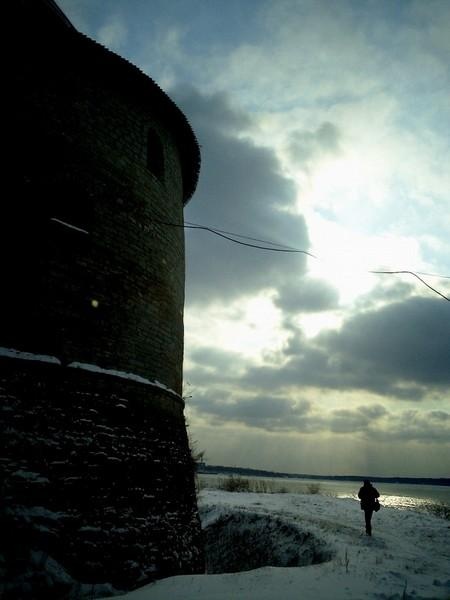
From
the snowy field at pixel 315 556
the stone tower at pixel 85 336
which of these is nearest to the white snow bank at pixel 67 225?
the stone tower at pixel 85 336

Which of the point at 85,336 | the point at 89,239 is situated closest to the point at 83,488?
the point at 85,336

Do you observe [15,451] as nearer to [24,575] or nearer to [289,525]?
[24,575]

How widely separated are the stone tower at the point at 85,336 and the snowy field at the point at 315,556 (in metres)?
0.93

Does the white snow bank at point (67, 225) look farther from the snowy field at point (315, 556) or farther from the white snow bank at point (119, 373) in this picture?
the snowy field at point (315, 556)

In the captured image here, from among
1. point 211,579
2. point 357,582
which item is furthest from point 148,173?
point 357,582

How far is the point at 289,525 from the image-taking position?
11.3 metres

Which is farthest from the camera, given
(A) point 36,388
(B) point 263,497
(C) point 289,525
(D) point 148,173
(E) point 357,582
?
(B) point 263,497

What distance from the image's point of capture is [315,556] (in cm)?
874

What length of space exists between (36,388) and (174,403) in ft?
8.95

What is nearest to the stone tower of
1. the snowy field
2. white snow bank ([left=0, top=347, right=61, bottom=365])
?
white snow bank ([left=0, top=347, right=61, bottom=365])

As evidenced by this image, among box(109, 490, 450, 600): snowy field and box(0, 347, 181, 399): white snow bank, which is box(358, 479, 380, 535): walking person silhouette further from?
box(0, 347, 181, 399): white snow bank

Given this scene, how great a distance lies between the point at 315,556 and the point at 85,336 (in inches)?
299

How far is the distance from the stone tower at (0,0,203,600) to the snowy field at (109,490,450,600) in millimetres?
934

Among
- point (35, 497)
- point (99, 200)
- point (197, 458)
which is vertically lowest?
point (197, 458)
